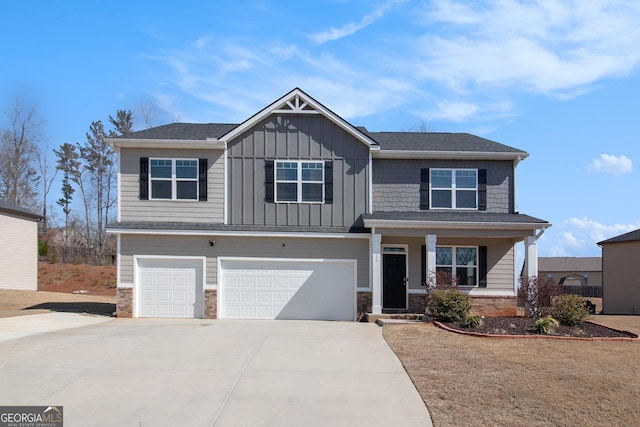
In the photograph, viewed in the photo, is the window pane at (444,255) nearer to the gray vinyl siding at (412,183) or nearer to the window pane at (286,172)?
the gray vinyl siding at (412,183)

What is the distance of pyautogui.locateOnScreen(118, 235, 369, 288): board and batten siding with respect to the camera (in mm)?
17875

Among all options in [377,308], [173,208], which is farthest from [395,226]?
[173,208]

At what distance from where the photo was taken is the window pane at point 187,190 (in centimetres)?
1819

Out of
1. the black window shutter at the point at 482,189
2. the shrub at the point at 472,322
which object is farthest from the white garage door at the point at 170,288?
the black window shutter at the point at 482,189

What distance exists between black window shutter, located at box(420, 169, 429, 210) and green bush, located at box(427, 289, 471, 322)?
4.05 metres

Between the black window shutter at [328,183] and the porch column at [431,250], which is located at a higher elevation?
the black window shutter at [328,183]

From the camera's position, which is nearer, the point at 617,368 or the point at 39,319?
the point at 617,368

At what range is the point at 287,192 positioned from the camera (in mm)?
18328

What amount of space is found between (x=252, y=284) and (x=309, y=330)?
398 centimetres

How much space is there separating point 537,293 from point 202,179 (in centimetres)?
1105

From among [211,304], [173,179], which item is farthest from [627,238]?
[173,179]

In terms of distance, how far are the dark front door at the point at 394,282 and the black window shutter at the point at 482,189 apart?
3182 millimetres

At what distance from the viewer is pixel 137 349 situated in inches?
449

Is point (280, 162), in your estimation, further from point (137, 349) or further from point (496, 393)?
point (496, 393)
